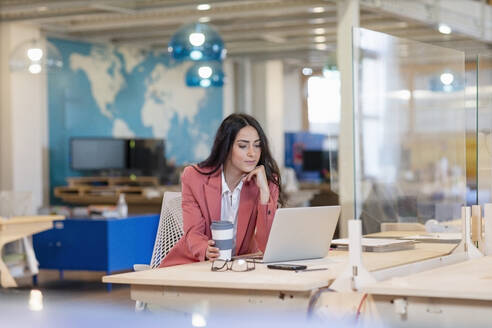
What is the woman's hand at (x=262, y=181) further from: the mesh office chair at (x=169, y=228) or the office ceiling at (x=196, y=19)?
the office ceiling at (x=196, y=19)

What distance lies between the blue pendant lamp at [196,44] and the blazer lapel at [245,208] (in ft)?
15.7

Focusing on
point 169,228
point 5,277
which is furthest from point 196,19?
point 169,228

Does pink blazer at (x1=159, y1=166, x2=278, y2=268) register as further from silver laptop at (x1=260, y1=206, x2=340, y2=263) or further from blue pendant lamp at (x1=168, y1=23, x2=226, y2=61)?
blue pendant lamp at (x1=168, y1=23, x2=226, y2=61)

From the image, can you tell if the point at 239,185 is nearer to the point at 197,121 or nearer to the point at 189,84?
the point at 189,84

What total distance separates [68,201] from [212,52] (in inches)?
186

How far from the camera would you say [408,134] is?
634cm

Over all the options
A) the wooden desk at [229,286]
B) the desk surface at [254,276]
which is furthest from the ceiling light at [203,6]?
the wooden desk at [229,286]

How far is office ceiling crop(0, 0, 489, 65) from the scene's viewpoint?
1112 centimetres

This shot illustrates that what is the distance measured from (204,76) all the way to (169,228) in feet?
22.8

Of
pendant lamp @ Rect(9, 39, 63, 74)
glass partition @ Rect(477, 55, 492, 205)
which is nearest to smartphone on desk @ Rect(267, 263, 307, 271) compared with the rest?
glass partition @ Rect(477, 55, 492, 205)

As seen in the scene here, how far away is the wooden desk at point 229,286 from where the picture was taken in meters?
3.00

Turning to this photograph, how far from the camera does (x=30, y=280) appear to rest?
31.9 feet

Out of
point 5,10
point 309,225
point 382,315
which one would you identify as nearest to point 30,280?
point 5,10

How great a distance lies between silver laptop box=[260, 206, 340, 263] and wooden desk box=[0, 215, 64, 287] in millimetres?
5354
